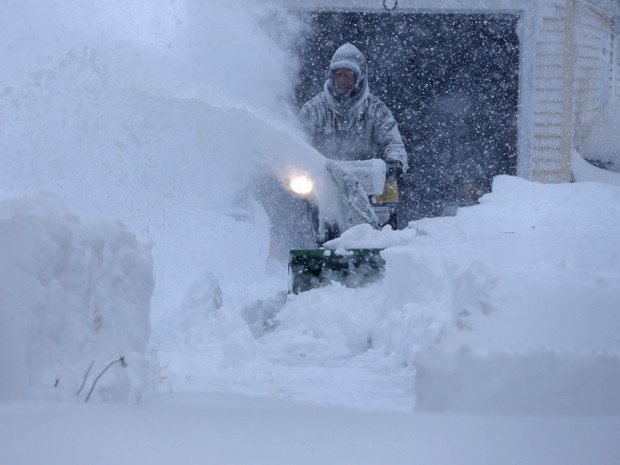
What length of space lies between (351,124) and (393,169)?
1.10 m

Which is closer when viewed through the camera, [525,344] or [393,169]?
[525,344]

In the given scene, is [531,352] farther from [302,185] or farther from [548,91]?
[548,91]

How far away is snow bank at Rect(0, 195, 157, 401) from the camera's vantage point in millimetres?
2316

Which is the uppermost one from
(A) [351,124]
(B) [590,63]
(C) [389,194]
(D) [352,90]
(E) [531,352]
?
(B) [590,63]

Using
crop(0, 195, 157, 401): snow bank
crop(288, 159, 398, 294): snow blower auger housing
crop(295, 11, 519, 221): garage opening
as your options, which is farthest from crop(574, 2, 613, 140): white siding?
crop(0, 195, 157, 401): snow bank

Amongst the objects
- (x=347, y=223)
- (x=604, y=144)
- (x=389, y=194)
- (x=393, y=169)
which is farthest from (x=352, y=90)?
(x=604, y=144)

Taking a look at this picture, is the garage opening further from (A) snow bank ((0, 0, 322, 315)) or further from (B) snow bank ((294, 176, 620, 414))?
(B) snow bank ((294, 176, 620, 414))

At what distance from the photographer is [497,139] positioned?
11.8m

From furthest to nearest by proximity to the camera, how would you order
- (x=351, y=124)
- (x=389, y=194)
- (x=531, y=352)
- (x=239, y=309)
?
(x=351, y=124)
(x=389, y=194)
(x=239, y=309)
(x=531, y=352)

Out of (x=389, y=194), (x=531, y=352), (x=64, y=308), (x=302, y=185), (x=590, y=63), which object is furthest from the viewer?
(x=590, y=63)

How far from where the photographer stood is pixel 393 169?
25.9ft

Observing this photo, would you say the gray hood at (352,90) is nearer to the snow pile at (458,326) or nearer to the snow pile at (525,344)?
the snow pile at (458,326)

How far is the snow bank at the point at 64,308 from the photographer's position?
232 centimetres

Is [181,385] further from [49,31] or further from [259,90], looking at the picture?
[49,31]
